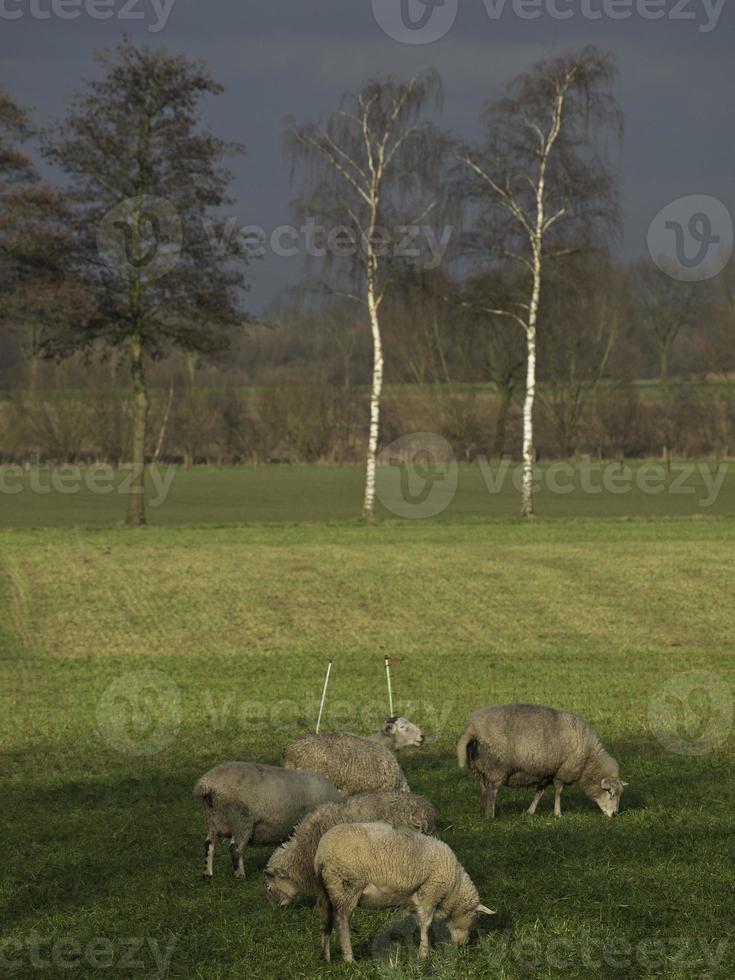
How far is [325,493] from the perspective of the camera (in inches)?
2506

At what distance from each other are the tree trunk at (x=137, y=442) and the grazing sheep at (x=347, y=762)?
3180 cm

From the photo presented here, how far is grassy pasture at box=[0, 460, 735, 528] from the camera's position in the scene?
50.5 metres

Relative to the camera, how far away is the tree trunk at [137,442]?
146ft

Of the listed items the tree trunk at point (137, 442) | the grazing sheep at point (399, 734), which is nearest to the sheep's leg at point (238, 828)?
the grazing sheep at point (399, 734)

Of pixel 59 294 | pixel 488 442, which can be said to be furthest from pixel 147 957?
pixel 488 442

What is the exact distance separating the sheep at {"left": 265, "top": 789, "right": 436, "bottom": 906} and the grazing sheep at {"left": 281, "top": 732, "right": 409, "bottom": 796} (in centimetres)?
201

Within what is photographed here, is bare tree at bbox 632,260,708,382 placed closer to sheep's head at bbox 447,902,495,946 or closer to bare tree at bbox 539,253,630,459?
bare tree at bbox 539,253,630,459

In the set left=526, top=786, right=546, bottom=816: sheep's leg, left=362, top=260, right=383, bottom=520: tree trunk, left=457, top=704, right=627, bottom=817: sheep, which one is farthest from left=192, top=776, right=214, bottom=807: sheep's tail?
left=362, top=260, right=383, bottom=520: tree trunk

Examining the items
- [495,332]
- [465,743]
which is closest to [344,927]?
[465,743]

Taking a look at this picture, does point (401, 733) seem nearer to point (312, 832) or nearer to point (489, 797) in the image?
point (489, 797)

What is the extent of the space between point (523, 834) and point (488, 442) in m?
92.4

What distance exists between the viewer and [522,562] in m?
36.8

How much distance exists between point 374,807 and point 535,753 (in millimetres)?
2924

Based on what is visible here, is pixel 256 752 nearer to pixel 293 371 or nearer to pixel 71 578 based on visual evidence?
pixel 71 578
